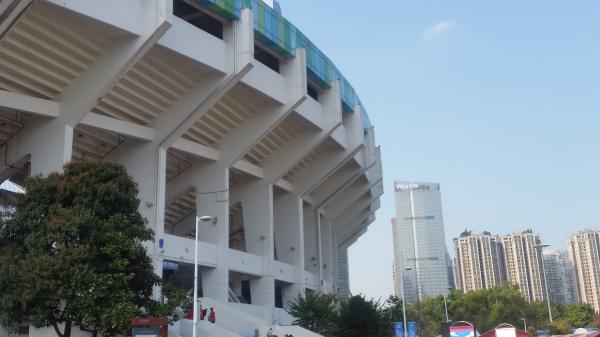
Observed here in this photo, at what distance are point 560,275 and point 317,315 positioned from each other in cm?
7690

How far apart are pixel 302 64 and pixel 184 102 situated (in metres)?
7.53

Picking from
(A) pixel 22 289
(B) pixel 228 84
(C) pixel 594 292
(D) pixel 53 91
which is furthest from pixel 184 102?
(C) pixel 594 292

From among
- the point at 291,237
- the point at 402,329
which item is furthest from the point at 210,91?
the point at 402,329

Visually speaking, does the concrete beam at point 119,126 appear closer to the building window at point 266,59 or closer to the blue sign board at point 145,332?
the building window at point 266,59

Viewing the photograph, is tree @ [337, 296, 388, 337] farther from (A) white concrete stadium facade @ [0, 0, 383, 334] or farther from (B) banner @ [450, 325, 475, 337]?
(B) banner @ [450, 325, 475, 337]

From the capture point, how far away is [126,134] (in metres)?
30.1

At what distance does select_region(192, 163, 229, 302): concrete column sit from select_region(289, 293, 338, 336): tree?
4.37 metres

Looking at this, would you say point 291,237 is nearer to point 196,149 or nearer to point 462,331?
point 196,149

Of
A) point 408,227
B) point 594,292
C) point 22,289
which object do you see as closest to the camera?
point 22,289

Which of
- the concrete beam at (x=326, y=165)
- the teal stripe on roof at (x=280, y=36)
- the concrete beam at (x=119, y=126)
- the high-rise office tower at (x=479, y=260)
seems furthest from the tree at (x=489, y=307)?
the concrete beam at (x=119, y=126)

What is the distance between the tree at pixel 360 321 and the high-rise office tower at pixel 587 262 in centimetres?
6284

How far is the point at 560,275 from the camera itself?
326 feet

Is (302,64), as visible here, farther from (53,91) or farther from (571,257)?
(571,257)

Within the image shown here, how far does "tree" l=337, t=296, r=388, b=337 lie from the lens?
109ft
